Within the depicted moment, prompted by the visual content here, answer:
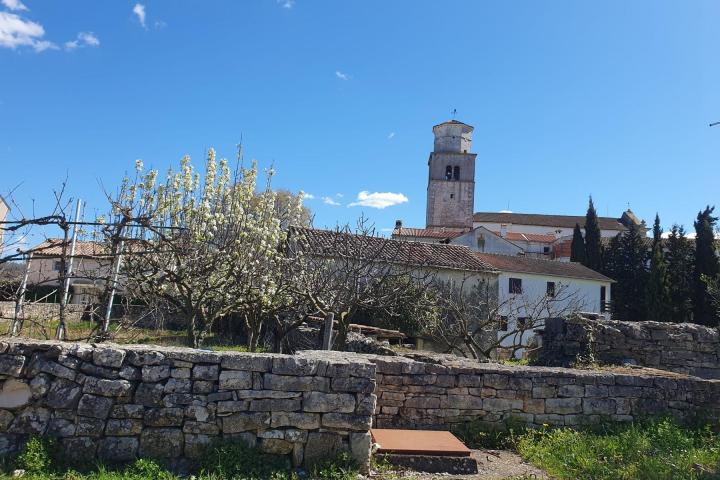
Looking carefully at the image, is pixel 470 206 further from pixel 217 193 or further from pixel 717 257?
pixel 217 193

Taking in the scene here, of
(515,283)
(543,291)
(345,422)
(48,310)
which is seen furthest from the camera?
(543,291)

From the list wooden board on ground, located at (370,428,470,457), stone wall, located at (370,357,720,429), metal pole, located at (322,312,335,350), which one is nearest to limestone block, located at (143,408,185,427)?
wooden board on ground, located at (370,428,470,457)

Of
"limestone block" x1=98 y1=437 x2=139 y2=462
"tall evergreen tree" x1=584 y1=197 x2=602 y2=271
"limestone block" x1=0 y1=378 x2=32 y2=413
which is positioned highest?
"tall evergreen tree" x1=584 y1=197 x2=602 y2=271

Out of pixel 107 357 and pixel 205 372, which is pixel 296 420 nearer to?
pixel 205 372

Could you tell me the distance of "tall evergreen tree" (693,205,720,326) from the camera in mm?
31000

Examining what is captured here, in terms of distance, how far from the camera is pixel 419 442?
5473 mm

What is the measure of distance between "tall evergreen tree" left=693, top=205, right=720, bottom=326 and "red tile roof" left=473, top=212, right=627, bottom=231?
83.9 ft

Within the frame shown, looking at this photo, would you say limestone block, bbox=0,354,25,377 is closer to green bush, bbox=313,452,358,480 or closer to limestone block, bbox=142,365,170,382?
limestone block, bbox=142,365,170,382

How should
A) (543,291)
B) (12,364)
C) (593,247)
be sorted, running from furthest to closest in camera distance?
(593,247)
(543,291)
(12,364)

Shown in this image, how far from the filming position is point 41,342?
4785mm

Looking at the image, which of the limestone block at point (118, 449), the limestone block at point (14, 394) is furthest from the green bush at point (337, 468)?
the limestone block at point (14, 394)

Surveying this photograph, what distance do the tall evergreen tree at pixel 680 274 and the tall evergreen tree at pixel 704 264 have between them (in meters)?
0.43

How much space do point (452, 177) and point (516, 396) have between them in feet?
164

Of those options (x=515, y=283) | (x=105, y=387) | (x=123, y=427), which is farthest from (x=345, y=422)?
(x=515, y=283)
